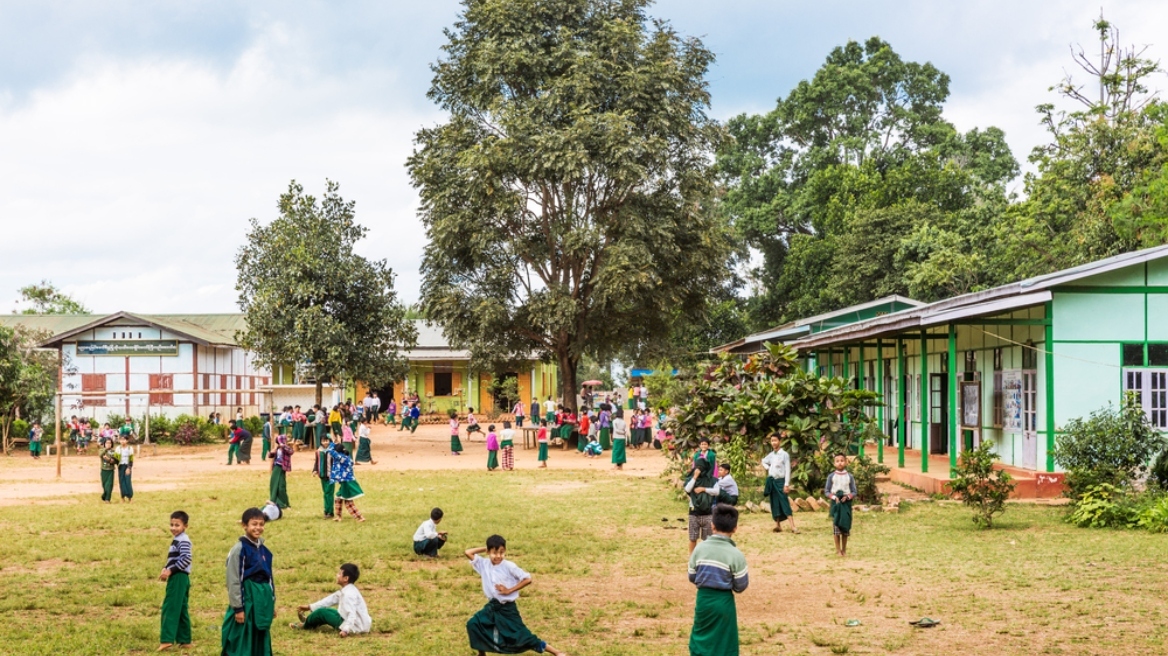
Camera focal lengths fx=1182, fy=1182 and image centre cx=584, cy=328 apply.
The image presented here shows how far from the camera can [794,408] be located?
21094mm

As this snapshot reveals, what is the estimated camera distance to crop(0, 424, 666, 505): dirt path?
2639cm

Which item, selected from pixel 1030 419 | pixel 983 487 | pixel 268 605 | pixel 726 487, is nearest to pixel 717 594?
pixel 268 605

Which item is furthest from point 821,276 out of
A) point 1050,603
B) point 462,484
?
point 1050,603

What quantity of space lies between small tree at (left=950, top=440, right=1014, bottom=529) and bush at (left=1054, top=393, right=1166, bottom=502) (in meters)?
1.75

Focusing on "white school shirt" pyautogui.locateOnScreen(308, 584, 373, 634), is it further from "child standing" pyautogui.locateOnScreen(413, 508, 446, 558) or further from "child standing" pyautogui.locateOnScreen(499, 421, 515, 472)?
"child standing" pyautogui.locateOnScreen(499, 421, 515, 472)

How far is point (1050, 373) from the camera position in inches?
795

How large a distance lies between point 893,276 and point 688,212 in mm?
13486

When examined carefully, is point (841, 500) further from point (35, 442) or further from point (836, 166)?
point (836, 166)

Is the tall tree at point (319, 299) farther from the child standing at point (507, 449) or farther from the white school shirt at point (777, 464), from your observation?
the white school shirt at point (777, 464)

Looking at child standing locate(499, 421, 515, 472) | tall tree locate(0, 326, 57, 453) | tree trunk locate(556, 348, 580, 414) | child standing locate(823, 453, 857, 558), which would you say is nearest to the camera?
child standing locate(823, 453, 857, 558)

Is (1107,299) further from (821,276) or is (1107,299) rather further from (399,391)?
(399,391)

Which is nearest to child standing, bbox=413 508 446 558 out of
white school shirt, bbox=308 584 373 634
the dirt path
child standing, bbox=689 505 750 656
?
white school shirt, bbox=308 584 373 634

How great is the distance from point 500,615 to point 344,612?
199cm

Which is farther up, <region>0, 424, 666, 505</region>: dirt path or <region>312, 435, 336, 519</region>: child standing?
<region>312, 435, 336, 519</region>: child standing
